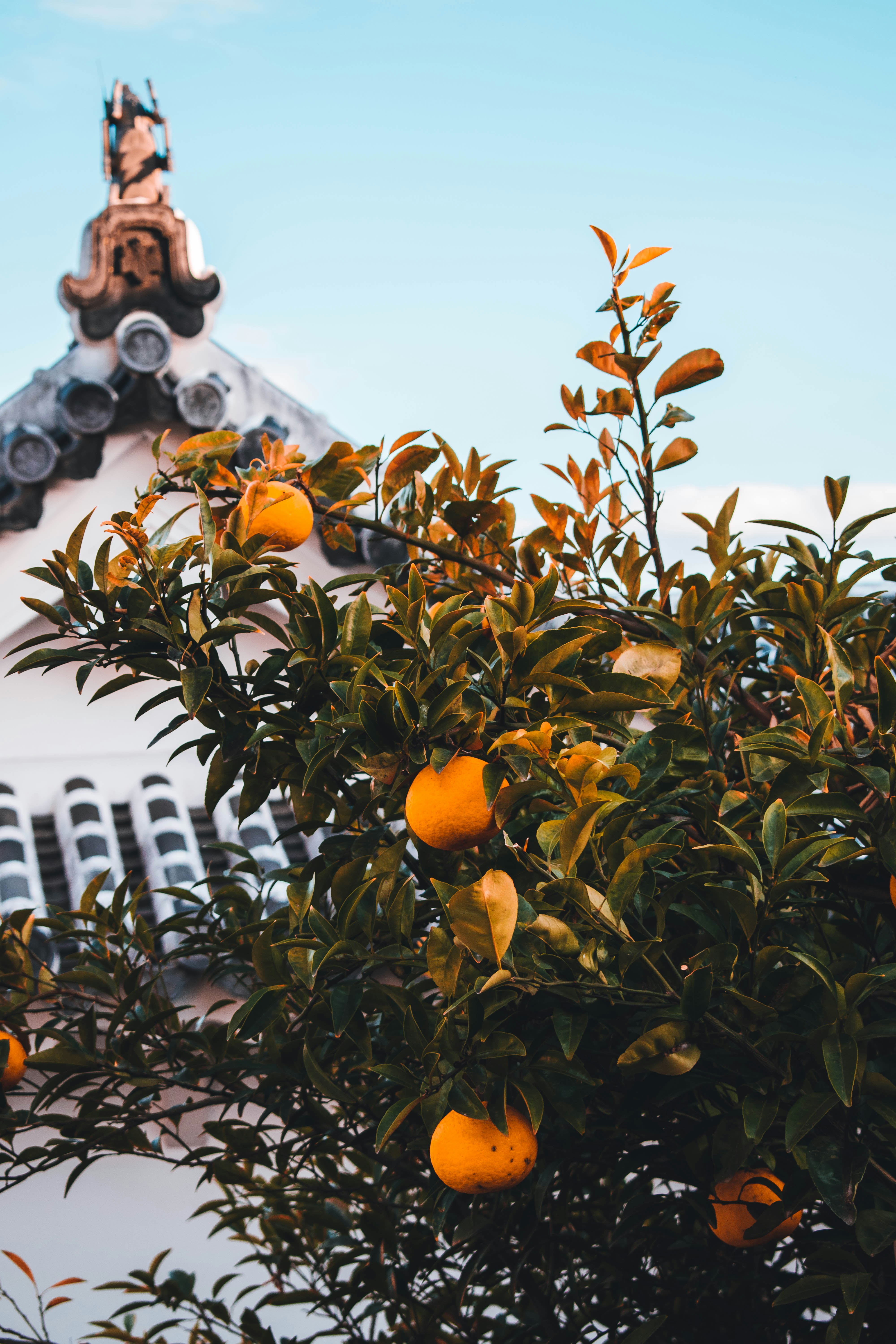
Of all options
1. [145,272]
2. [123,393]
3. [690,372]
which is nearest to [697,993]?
[690,372]

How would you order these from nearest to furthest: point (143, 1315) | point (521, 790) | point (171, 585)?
1. point (521, 790)
2. point (171, 585)
3. point (143, 1315)

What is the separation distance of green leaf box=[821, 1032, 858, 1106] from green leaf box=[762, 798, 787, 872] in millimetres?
120

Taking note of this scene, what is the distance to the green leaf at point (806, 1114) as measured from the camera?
74 centimetres

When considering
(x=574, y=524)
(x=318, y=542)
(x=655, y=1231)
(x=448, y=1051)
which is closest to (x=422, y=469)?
(x=574, y=524)

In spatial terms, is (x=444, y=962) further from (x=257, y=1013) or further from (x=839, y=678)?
(x=839, y=678)

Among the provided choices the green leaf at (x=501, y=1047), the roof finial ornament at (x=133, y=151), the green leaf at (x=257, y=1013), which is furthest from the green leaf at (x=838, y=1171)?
the roof finial ornament at (x=133, y=151)

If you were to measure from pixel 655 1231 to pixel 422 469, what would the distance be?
33.9 inches

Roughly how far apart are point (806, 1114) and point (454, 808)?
1.06 feet

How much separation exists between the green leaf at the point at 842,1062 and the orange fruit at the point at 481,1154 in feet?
0.73

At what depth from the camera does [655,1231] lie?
1.17 m

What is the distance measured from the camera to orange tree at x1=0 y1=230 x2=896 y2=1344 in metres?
0.77

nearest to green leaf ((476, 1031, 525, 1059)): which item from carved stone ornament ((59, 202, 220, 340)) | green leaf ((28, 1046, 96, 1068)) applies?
green leaf ((28, 1046, 96, 1068))

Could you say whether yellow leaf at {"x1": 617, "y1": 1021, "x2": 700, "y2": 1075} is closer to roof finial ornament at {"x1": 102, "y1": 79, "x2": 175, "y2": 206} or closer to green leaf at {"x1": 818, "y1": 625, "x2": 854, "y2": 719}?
green leaf at {"x1": 818, "y1": 625, "x2": 854, "y2": 719}

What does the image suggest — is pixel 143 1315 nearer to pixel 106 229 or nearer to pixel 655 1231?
pixel 655 1231
